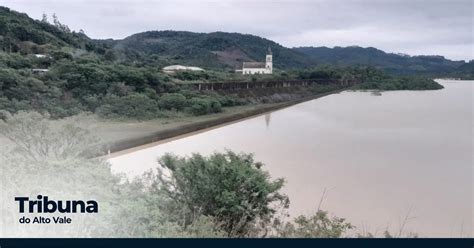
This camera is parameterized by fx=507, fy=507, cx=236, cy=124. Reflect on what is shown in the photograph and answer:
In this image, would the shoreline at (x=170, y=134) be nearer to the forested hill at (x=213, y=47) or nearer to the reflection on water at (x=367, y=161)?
the reflection on water at (x=367, y=161)

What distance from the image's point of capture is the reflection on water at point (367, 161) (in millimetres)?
6652

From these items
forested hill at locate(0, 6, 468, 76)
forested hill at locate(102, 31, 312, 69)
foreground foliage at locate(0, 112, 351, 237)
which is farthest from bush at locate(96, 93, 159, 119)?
forested hill at locate(102, 31, 312, 69)

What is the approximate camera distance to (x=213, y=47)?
54.9 meters

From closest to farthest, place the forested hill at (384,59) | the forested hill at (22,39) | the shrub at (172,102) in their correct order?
1. the shrub at (172,102)
2. the forested hill at (22,39)
3. the forested hill at (384,59)

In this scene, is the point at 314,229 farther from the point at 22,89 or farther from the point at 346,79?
the point at 346,79

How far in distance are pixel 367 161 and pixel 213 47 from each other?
45.8 meters

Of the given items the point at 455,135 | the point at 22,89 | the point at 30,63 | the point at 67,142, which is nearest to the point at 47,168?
the point at 67,142

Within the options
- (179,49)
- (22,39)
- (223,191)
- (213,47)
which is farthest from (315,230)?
(213,47)

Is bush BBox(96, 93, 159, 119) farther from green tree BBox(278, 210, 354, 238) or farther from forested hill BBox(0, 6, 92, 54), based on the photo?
green tree BBox(278, 210, 354, 238)

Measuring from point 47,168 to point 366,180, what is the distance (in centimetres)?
575

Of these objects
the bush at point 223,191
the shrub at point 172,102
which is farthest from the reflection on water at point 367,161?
the shrub at point 172,102

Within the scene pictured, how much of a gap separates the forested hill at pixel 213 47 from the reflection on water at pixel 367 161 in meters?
30.0

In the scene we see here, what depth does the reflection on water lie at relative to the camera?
6652 mm
